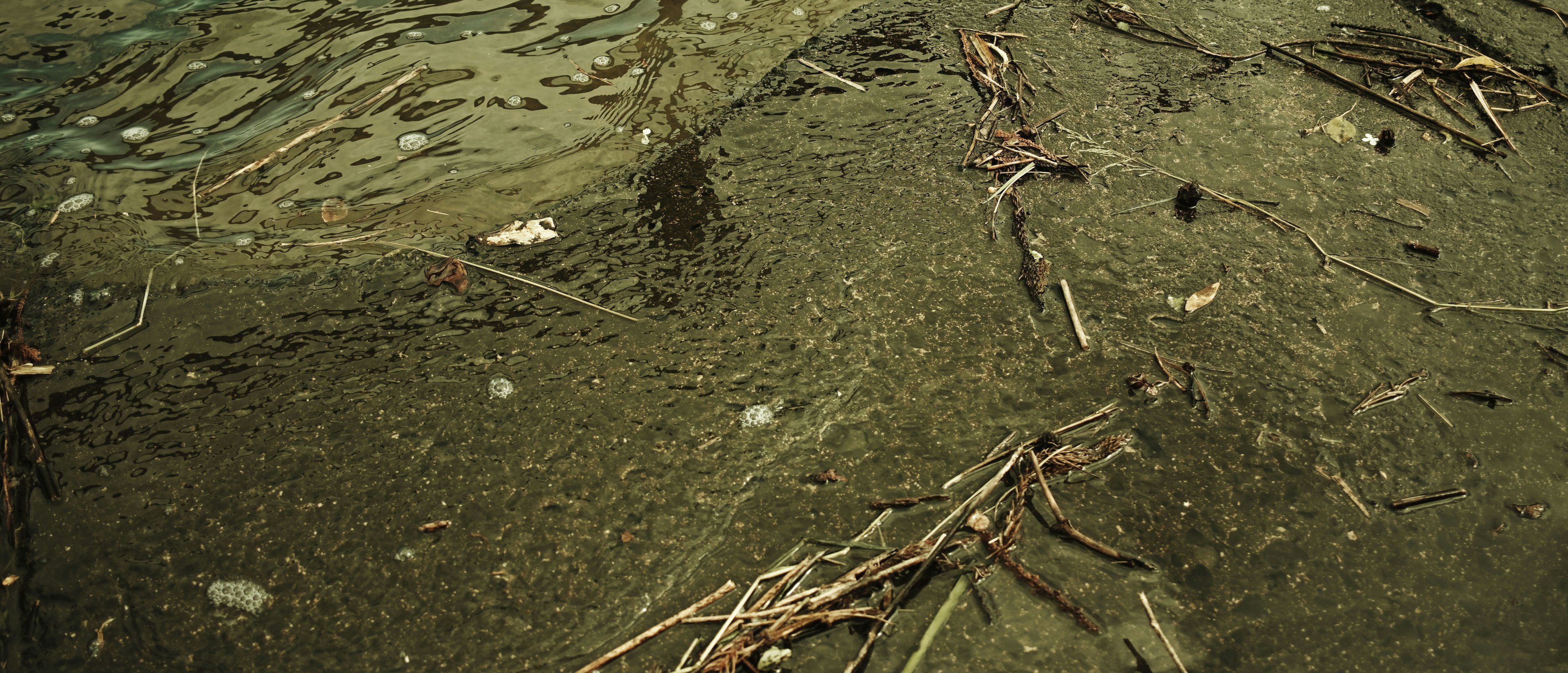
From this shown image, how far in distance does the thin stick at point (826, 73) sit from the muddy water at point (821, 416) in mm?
223

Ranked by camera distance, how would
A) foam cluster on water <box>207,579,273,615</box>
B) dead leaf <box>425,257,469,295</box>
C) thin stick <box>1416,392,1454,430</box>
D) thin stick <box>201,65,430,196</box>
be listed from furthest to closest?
thin stick <box>201,65,430,196</box>, dead leaf <box>425,257,469,295</box>, thin stick <box>1416,392,1454,430</box>, foam cluster on water <box>207,579,273,615</box>

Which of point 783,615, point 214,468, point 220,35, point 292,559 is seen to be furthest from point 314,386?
point 220,35

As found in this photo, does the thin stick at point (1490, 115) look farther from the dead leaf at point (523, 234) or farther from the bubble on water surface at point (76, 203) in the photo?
the bubble on water surface at point (76, 203)

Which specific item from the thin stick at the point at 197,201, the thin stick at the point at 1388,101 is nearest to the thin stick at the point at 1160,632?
the thin stick at the point at 1388,101

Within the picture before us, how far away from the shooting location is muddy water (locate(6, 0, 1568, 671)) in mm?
1739

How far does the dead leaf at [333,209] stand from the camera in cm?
262

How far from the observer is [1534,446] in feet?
6.64

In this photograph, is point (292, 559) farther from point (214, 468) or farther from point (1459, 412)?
point (1459, 412)

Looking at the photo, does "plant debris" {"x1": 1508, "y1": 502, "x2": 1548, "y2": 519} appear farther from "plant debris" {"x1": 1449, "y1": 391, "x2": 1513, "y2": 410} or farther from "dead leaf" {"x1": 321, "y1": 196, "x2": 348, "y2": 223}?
"dead leaf" {"x1": 321, "y1": 196, "x2": 348, "y2": 223}

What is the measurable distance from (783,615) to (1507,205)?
2672 mm

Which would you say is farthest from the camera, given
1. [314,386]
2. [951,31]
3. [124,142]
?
[951,31]

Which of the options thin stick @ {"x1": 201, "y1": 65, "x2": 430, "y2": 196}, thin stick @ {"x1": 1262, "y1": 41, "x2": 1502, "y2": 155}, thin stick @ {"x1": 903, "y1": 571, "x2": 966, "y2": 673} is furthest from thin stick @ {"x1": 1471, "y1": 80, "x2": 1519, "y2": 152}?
thin stick @ {"x1": 201, "y1": 65, "x2": 430, "y2": 196}

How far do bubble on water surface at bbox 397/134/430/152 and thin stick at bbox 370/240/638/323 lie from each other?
1.62ft

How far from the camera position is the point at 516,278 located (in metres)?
2.40
